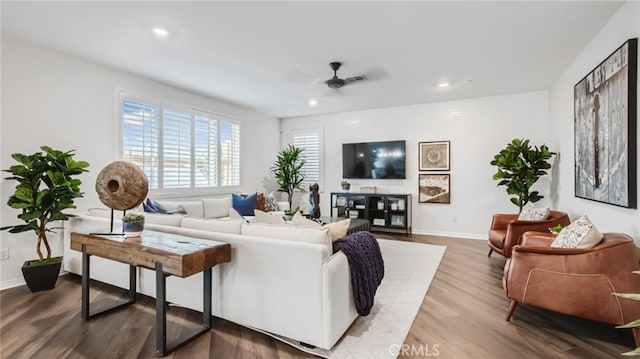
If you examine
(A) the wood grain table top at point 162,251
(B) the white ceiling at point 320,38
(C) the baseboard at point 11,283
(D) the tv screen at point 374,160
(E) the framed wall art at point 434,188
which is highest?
(B) the white ceiling at point 320,38

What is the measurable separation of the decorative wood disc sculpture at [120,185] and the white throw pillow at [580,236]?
11.4 feet

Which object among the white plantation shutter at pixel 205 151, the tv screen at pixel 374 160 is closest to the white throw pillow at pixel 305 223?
the white plantation shutter at pixel 205 151

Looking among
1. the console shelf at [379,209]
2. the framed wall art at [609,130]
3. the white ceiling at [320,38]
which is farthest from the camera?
the console shelf at [379,209]

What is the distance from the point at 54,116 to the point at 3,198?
1020 mm

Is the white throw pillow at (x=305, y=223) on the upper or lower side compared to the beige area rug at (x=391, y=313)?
upper

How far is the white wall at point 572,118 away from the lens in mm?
2475

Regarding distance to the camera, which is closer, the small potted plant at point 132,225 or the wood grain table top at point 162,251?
the wood grain table top at point 162,251

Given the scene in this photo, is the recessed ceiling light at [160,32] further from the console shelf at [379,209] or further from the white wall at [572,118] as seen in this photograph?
the console shelf at [379,209]

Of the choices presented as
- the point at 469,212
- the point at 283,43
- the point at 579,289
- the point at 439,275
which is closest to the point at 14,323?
the point at 283,43

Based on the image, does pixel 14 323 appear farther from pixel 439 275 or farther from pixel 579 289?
pixel 579 289

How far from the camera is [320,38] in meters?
3.13

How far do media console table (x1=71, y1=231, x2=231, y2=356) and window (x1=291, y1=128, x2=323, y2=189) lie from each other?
480cm

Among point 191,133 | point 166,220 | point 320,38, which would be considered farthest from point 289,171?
point 166,220

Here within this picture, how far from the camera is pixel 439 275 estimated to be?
3.55m
